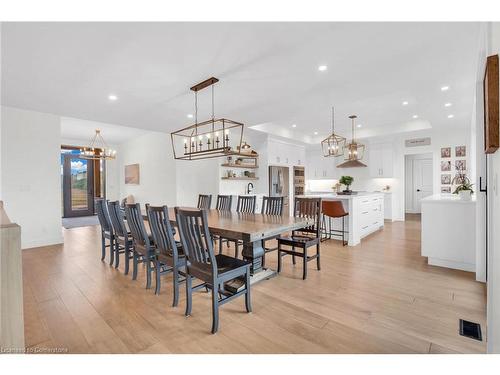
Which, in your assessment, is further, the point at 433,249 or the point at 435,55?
the point at 433,249

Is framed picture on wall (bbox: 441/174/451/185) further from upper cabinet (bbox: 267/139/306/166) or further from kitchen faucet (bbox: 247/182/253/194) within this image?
kitchen faucet (bbox: 247/182/253/194)

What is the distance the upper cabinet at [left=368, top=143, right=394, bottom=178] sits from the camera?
7309 millimetres

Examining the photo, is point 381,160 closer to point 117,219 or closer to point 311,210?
point 311,210

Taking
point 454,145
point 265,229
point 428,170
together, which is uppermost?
point 454,145

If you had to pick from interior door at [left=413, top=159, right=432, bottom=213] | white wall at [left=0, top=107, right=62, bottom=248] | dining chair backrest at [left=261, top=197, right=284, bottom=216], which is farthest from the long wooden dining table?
interior door at [left=413, top=159, right=432, bottom=213]

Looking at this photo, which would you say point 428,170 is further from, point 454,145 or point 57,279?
point 57,279

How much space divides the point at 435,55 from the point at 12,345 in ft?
13.4

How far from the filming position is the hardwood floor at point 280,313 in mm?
1771

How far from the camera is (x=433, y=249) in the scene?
11.0ft

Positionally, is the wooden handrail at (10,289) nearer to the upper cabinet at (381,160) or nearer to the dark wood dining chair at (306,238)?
the dark wood dining chair at (306,238)

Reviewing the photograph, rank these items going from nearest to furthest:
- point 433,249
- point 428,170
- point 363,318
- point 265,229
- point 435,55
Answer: point 363,318, point 265,229, point 435,55, point 433,249, point 428,170

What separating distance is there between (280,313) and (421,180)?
840cm

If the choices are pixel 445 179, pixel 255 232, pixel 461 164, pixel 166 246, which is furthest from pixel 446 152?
pixel 166 246
